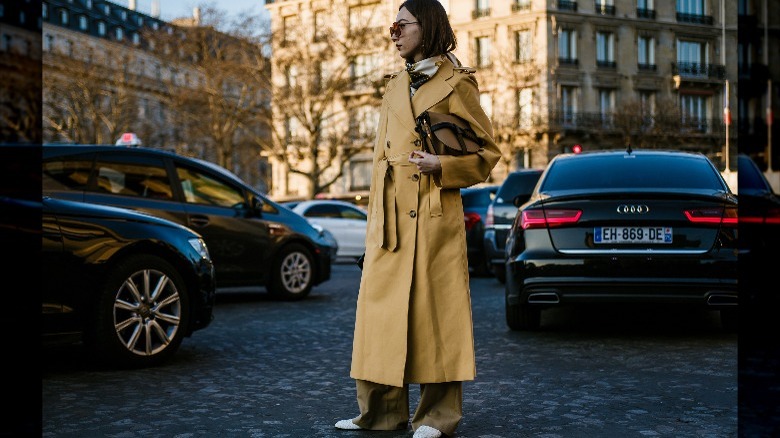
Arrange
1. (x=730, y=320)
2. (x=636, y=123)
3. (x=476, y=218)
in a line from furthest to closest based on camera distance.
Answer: (x=636, y=123)
(x=476, y=218)
(x=730, y=320)

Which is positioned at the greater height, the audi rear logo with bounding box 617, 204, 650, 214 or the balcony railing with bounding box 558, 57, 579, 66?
the balcony railing with bounding box 558, 57, 579, 66

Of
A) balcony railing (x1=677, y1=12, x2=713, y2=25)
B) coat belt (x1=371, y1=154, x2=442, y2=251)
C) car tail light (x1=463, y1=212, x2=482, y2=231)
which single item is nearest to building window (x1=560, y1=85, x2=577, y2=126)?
balcony railing (x1=677, y1=12, x2=713, y2=25)

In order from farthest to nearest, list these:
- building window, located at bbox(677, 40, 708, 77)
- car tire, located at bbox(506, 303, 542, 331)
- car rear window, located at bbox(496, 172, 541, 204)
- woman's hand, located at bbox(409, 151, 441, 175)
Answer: building window, located at bbox(677, 40, 708, 77)
car rear window, located at bbox(496, 172, 541, 204)
car tire, located at bbox(506, 303, 542, 331)
woman's hand, located at bbox(409, 151, 441, 175)

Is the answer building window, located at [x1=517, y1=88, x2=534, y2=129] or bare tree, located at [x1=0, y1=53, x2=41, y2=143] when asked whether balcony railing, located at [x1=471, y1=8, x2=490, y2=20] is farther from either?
bare tree, located at [x1=0, y1=53, x2=41, y2=143]

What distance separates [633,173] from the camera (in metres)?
8.21

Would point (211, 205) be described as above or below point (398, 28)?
below

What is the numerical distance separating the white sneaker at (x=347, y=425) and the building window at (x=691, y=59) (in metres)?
64.8

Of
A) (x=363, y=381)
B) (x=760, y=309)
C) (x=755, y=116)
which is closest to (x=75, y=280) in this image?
(x=363, y=381)

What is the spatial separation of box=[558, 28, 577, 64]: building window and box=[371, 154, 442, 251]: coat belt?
195 ft

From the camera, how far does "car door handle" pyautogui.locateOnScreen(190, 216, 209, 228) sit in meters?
10.7

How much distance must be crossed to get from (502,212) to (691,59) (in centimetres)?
5669

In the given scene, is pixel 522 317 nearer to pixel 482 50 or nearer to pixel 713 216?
pixel 713 216

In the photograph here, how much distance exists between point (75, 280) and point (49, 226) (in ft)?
1.15

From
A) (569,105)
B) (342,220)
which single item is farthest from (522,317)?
(569,105)
